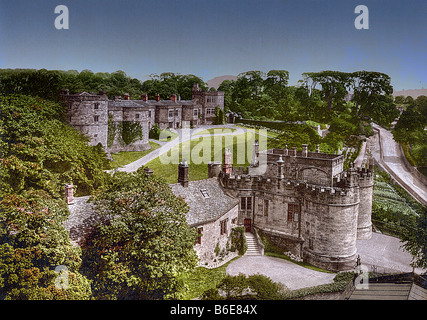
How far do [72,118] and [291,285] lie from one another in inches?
358

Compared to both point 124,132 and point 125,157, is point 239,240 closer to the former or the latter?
point 125,157

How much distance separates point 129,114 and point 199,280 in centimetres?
612

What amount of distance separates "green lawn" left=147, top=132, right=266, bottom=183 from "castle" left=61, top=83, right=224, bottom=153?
2.54 feet

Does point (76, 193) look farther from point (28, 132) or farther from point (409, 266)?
point (409, 266)

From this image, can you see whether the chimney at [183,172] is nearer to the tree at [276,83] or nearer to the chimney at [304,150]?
the tree at [276,83]

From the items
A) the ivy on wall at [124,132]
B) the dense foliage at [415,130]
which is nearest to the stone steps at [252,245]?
the ivy on wall at [124,132]

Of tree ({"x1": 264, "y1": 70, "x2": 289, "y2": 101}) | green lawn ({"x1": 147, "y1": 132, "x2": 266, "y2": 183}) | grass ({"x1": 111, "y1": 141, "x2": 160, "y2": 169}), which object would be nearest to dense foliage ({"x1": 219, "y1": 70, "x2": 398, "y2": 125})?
tree ({"x1": 264, "y1": 70, "x2": 289, "y2": 101})

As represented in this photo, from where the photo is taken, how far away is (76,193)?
494 inches

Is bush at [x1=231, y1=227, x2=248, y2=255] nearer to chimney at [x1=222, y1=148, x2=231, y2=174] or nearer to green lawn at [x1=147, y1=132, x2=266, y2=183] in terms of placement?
chimney at [x1=222, y1=148, x2=231, y2=174]

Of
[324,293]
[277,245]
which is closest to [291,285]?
[324,293]

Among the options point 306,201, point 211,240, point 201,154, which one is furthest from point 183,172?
point 306,201

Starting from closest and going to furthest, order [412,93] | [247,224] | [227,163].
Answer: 1. [412,93]
2. [227,163]
3. [247,224]

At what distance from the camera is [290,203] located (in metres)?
15.4

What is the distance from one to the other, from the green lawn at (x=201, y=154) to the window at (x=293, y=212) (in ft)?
8.22
